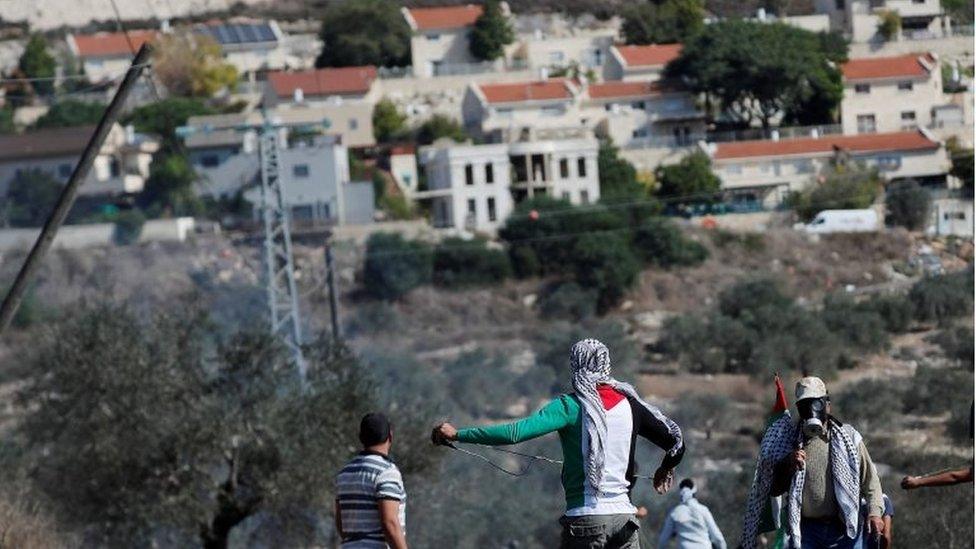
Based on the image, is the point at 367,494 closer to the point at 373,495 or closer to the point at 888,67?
the point at 373,495

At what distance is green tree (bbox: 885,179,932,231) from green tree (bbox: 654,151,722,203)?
266 inches

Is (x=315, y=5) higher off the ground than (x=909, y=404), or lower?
higher

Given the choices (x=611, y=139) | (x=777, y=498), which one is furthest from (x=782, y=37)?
(x=777, y=498)

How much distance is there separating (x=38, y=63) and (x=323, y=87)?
13.3 m

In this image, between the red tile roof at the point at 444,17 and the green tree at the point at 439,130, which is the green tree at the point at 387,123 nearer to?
the green tree at the point at 439,130

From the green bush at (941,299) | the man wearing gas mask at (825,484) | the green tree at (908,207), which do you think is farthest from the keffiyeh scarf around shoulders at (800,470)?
the green tree at (908,207)

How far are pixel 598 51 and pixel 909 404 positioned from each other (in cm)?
6687

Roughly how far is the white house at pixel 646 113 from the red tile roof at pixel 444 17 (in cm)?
1018

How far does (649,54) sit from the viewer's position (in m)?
127

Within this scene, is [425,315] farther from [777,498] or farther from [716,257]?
[777,498]

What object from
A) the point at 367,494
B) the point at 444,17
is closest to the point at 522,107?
the point at 444,17

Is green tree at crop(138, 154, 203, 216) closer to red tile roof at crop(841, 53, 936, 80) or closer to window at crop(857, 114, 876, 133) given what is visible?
window at crop(857, 114, 876, 133)

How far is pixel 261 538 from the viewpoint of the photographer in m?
34.5

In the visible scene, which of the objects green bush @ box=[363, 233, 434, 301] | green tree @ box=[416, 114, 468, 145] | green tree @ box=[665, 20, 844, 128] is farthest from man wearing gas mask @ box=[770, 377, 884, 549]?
green tree @ box=[665, 20, 844, 128]
